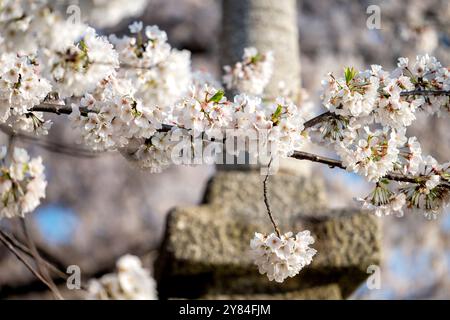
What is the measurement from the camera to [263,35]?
3.73m

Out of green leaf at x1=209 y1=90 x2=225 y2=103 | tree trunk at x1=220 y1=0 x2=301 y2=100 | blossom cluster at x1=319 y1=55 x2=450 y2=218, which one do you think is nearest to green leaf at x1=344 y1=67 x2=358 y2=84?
blossom cluster at x1=319 y1=55 x2=450 y2=218

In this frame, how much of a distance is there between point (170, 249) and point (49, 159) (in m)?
4.95

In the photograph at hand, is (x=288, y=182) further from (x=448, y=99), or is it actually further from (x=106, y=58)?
(x=106, y=58)

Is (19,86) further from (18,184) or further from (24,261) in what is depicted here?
(24,261)

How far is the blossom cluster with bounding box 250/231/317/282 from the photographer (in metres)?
2.09

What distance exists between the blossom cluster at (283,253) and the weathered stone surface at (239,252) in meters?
0.94

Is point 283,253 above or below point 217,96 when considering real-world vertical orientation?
below

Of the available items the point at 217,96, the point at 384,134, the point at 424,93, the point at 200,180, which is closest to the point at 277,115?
the point at 217,96

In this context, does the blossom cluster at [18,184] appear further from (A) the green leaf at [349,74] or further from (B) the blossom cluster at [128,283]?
(A) the green leaf at [349,74]

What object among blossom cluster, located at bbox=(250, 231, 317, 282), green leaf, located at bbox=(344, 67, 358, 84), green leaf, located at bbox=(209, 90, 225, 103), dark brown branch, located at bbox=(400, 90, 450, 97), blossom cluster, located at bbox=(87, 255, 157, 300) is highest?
green leaf, located at bbox=(344, 67, 358, 84)

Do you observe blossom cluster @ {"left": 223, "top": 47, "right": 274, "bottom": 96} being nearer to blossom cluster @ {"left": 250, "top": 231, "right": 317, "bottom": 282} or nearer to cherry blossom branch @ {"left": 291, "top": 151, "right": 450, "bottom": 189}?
cherry blossom branch @ {"left": 291, "top": 151, "right": 450, "bottom": 189}

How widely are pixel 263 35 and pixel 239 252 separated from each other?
1.34 meters

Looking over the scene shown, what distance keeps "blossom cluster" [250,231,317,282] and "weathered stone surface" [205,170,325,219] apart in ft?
3.96
